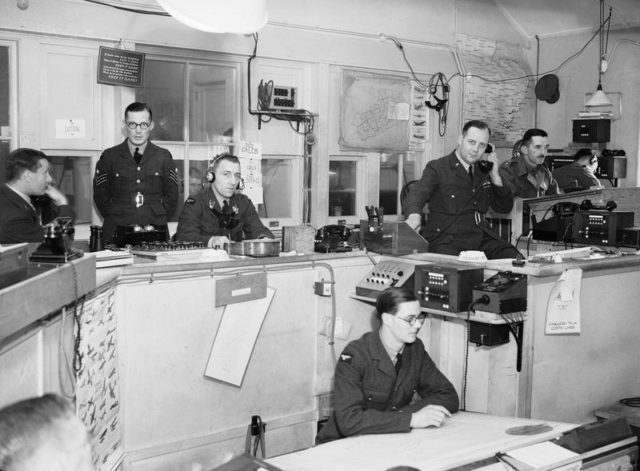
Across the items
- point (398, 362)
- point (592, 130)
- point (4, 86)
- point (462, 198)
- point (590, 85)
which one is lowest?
point (398, 362)

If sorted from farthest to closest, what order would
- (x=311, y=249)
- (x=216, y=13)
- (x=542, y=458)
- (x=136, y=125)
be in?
(x=136, y=125), (x=311, y=249), (x=216, y=13), (x=542, y=458)

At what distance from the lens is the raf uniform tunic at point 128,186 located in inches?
199

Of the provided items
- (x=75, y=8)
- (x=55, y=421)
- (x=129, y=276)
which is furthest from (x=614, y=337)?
(x=75, y=8)

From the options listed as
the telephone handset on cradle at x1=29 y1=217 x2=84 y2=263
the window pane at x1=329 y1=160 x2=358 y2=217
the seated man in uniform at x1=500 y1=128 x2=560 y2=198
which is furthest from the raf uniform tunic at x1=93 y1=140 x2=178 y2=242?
the telephone handset on cradle at x1=29 y1=217 x2=84 y2=263

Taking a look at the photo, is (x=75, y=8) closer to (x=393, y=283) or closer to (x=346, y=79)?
(x=346, y=79)

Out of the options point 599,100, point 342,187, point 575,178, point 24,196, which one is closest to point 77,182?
point 24,196

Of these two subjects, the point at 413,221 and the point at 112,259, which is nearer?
the point at 112,259

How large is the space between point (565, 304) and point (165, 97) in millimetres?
3243

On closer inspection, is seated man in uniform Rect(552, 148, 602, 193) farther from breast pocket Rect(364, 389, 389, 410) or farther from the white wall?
breast pocket Rect(364, 389, 389, 410)

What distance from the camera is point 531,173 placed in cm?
571

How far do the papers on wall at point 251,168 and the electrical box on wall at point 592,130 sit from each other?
3.01 m

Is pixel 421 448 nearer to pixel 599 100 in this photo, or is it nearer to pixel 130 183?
pixel 130 183

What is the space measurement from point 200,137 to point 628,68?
12.9 feet

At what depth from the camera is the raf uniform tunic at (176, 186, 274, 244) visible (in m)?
4.61
